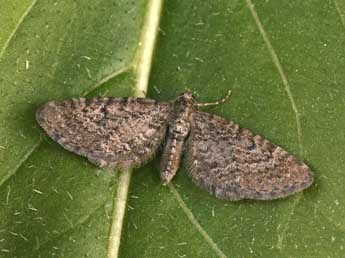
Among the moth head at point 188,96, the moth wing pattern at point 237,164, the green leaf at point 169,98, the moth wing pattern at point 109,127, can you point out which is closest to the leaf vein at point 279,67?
the green leaf at point 169,98

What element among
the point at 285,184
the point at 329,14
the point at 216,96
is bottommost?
the point at 285,184

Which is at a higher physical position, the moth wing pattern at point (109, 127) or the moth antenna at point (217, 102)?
the moth antenna at point (217, 102)

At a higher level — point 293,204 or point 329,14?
point 329,14

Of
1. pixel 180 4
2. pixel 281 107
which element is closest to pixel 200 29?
pixel 180 4

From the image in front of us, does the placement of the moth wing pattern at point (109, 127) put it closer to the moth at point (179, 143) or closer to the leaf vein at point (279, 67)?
the moth at point (179, 143)

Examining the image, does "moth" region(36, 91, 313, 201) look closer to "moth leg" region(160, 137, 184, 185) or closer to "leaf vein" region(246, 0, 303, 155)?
"moth leg" region(160, 137, 184, 185)

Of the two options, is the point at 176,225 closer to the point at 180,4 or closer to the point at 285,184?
the point at 285,184

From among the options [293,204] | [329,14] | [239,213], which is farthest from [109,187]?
[329,14]
